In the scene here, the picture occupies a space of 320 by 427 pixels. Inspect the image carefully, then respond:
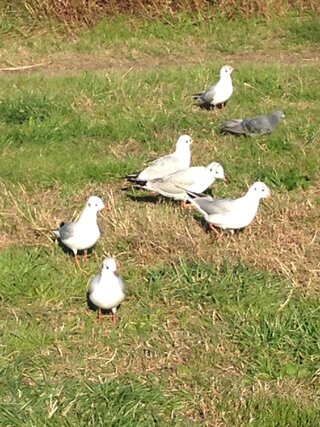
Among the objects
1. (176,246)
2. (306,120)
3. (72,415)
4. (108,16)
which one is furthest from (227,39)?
(72,415)

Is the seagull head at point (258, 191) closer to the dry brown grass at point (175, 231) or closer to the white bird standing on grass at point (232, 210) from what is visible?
the white bird standing on grass at point (232, 210)

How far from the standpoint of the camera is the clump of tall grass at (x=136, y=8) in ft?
37.8

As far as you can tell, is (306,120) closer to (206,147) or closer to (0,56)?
(206,147)

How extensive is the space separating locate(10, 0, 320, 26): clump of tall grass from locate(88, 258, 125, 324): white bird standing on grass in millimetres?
6999

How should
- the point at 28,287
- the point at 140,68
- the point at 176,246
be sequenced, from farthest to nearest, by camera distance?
the point at 140,68
the point at 176,246
the point at 28,287

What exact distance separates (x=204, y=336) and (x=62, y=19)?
7.32m

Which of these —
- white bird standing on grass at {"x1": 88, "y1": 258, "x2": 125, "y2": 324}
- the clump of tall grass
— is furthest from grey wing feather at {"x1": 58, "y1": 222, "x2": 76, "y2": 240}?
the clump of tall grass

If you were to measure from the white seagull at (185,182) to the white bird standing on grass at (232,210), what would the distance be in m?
0.34

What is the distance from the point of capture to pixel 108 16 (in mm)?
11562

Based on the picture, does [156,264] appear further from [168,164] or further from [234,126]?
[234,126]

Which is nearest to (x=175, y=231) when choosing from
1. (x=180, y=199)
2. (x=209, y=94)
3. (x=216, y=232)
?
(x=216, y=232)

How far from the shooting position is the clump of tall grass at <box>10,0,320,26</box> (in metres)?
11.5

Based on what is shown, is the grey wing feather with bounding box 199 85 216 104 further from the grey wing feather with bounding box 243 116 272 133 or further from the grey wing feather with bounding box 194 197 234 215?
the grey wing feather with bounding box 194 197 234 215

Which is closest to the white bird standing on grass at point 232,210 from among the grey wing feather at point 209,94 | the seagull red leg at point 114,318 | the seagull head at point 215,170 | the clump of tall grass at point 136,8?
the seagull head at point 215,170
